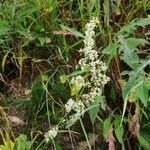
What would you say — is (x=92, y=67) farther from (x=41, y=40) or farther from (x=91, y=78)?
(x=41, y=40)

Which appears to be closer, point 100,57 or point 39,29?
point 100,57

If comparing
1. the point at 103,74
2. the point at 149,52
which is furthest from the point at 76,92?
the point at 149,52

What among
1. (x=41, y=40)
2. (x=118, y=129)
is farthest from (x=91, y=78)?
(x=41, y=40)

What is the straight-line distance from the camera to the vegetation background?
5.50 ft

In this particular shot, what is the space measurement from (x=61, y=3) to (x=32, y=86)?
445mm

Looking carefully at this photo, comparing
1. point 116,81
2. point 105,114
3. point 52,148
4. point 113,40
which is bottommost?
point 52,148

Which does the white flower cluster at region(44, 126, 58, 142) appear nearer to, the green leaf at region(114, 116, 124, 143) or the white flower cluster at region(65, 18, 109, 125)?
the white flower cluster at region(65, 18, 109, 125)

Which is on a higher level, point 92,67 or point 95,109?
point 92,67

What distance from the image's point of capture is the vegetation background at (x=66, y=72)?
66.0 inches

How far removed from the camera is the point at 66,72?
1.92m

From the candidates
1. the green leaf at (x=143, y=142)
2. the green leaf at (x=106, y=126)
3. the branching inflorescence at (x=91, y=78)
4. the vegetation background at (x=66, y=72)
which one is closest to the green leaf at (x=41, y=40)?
the vegetation background at (x=66, y=72)

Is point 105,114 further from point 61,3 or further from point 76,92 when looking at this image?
point 61,3

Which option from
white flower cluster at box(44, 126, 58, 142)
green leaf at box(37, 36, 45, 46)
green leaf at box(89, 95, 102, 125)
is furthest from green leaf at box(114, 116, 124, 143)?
green leaf at box(37, 36, 45, 46)

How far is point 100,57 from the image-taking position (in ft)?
5.66
